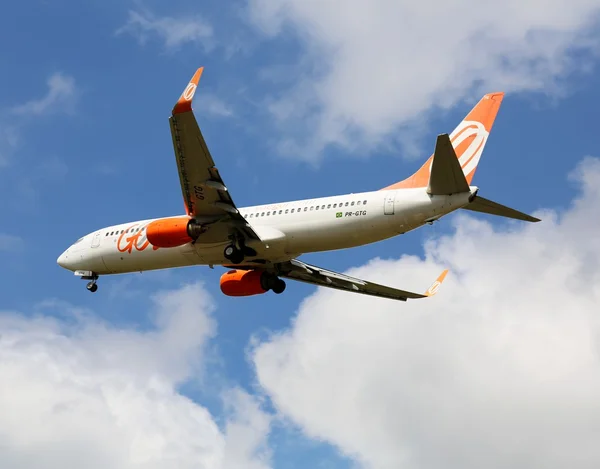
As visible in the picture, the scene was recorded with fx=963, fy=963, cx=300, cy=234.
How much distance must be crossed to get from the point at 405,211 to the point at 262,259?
731 centimetres

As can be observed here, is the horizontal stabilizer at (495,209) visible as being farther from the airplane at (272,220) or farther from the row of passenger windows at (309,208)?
the row of passenger windows at (309,208)

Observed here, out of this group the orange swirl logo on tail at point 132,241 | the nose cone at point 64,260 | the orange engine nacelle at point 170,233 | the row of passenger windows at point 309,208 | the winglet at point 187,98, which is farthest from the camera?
the nose cone at point 64,260

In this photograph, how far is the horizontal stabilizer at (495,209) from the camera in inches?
1324

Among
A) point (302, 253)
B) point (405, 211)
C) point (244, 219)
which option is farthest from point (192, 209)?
point (405, 211)

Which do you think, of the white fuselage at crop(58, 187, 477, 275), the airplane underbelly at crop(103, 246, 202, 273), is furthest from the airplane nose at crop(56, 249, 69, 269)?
the airplane underbelly at crop(103, 246, 202, 273)


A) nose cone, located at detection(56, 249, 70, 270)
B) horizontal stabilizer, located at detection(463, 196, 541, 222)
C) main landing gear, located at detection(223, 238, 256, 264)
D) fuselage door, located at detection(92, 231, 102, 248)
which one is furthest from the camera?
nose cone, located at detection(56, 249, 70, 270)

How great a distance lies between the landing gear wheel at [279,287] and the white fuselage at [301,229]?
2.31 meters

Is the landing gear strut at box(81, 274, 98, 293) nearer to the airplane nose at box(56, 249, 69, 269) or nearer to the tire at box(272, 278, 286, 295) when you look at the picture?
the airplane nose at box(56, 249, 69, 269)

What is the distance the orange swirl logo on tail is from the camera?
40.2m

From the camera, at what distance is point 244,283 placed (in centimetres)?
4172

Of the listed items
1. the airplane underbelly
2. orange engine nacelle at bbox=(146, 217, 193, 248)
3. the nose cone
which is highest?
the nose cone

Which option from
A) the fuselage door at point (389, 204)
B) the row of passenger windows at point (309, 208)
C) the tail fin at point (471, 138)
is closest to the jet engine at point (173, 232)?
Result: the row of passenger windows at point (309, 208)

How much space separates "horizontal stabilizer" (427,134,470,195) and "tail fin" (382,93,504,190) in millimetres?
2777

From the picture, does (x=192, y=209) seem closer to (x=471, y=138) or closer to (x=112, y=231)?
(x=112, y=231)
